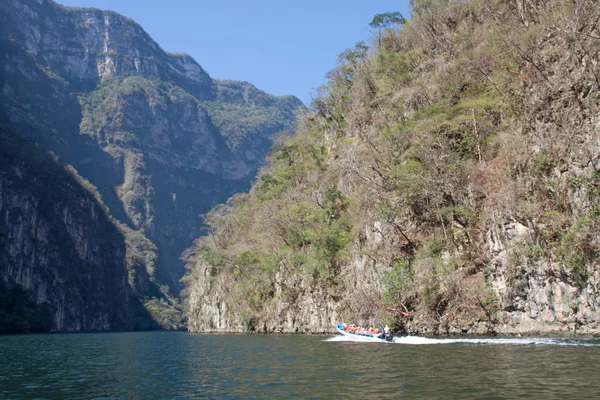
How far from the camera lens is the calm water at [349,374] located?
1404cm

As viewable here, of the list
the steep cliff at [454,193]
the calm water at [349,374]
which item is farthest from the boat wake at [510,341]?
the steep cliff at [454,193]

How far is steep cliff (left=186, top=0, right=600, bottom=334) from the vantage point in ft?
97.7

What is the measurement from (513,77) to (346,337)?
22.5 meters

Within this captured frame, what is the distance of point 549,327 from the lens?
28766 millimetres

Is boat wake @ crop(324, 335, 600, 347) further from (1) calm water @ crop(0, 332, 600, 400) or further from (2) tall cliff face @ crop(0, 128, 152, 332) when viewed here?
(2) tall cliff face @ crop(0, 128, 152, 332)

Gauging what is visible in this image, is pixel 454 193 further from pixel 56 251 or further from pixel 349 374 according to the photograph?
pixel 56 251

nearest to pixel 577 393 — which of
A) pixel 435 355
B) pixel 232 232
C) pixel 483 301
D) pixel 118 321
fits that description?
pixel 435 355

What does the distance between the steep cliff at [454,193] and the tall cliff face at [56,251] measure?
218 feet

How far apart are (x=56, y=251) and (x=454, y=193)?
118008 mm

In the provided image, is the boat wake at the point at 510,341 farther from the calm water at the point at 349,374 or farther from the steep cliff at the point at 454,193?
the steep cliff at the point at 454,193

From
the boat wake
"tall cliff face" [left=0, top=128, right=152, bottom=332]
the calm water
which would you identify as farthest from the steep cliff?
"tall cliff face" [left=0, top=128, right=152, bottom=332]

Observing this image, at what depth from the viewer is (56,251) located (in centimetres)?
12900

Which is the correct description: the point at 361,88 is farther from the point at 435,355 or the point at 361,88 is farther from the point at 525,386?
the point at 525,386

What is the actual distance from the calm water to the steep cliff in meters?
6.61
